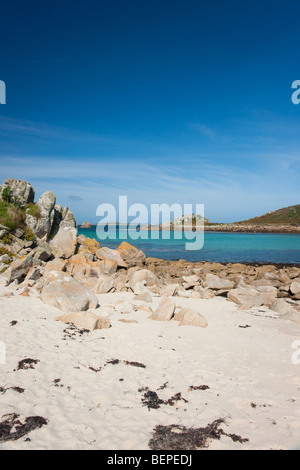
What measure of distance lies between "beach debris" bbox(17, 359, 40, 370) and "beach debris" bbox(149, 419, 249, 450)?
3.13m

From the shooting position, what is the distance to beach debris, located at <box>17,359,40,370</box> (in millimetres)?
5846

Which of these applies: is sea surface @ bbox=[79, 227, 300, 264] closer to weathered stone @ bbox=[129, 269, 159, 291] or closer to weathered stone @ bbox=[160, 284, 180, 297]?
weathered stone @ bbox=[129, 269, 159, 291]

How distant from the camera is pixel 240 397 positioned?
5281 millimetres

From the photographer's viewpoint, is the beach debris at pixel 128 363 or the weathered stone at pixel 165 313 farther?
the weathered stone at pixel 165 313

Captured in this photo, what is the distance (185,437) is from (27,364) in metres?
3.72

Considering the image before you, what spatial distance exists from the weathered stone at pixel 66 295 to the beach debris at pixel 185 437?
252 inches

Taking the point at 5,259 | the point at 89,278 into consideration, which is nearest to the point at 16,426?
the point at 89,278

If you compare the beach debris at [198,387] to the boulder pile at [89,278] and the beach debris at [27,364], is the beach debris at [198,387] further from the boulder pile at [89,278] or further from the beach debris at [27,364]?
the boulder pile at [89,278]

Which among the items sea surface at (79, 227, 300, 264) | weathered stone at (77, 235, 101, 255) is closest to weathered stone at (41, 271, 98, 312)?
→ weathered stone at (77, 235, 101, 255)

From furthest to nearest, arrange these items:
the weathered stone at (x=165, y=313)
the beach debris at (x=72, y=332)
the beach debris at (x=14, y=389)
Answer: the weathered stone at (x=165, y=313) < the beach debris at (x=72, y=332) < the beach debris at (x=14, y=389)

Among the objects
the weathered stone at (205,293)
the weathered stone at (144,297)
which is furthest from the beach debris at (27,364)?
the weathered stone at (205,293)

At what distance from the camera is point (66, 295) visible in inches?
401

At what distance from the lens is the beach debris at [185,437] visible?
3.94 meters
